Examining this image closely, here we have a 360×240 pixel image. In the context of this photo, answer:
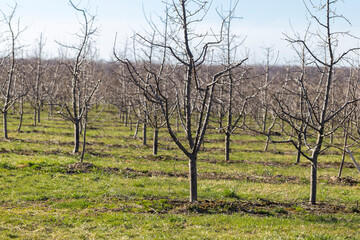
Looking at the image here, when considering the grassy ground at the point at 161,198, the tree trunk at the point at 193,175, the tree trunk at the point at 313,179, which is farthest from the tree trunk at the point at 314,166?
the tree trunk at the point at 193,175

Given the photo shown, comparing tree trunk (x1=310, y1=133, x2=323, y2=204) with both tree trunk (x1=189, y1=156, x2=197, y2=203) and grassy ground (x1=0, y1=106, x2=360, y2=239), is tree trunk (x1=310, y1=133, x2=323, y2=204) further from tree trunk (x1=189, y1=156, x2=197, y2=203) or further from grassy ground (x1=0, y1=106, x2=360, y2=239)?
tree trunk (x1=189, y1=156, x2=197, y2=203)

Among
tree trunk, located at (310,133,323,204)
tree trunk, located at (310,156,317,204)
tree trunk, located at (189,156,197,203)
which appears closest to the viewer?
tree trunk, located at (189,156,197,203)

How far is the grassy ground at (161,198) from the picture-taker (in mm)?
7148

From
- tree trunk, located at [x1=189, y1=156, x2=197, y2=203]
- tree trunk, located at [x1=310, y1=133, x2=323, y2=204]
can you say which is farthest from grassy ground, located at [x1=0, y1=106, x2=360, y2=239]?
tree trunk, located at [x1=310, y1=133, x2=323, y2=204]

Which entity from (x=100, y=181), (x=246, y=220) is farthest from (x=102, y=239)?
(x=100, y=181)

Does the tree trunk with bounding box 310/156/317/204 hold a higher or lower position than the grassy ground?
higher

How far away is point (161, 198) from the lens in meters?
10.2

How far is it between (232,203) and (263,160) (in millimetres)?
10641

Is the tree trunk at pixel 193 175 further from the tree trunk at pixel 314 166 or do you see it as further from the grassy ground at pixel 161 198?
the tree trunk at pixel 314 166

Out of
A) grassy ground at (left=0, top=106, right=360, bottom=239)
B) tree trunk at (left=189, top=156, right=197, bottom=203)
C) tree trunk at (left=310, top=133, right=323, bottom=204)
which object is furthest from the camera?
tree trunk at (left=310, top=133, right=323, bottom=204)

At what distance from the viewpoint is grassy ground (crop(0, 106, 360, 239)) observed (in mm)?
7148

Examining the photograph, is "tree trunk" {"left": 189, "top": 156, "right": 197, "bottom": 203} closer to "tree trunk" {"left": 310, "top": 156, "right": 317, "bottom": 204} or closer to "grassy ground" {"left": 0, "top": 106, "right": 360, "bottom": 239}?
"grassy ground" {"left": 0, "top": 106, "right": 360, "bottom": 239}

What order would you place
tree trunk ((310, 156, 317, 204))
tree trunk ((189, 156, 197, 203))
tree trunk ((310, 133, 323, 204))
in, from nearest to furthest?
tree trunk ((189, 156, 197, 203)), tree trunk ((310, 133, 323, 204)), tree trunk ((310, 156, 317, 204))

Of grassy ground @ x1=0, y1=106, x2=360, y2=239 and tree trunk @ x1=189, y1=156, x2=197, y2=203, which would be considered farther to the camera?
tree trunk @ x1=189, y1=156, x2=197, y2=203
